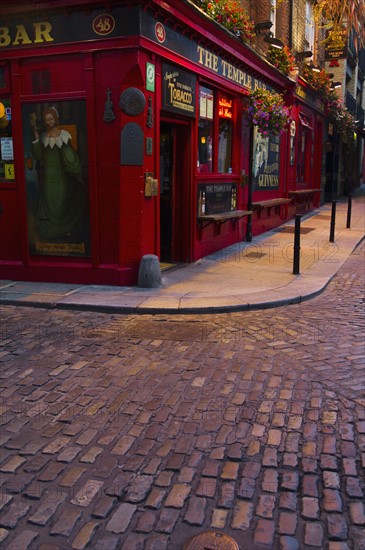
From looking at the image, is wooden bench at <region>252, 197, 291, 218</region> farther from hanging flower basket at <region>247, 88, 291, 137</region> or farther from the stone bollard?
the stone bollard

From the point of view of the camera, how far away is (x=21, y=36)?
8.08 meters

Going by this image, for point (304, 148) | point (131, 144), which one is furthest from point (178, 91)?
point (304, 148)

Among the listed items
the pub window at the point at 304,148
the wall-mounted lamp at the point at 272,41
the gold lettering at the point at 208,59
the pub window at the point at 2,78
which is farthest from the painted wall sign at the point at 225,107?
the pub window at the point at 304,148

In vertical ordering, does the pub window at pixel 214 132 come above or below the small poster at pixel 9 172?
above

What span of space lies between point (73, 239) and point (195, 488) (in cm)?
599

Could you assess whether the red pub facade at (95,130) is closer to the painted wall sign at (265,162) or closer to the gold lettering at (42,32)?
the gold lettering at (42,32)

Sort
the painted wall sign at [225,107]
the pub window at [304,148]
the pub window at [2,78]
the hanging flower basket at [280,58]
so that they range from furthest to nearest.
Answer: the pub window at [304,148] → the hanging flower basket at [280,58] → the painted wall sign at [225,107] → the pub window at [2,78]

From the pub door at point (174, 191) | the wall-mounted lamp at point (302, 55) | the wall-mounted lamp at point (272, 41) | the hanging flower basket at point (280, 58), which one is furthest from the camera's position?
the wall-mounted lamp at point (302, 55)

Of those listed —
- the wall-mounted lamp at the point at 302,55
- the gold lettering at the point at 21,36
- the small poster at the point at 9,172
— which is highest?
the wall-mounted lamp at the point at 302,55

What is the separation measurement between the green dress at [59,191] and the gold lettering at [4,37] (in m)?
1.54

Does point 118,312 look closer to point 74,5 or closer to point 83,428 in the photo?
point 83,428

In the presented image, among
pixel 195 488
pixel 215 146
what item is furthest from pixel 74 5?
pixel 195 488

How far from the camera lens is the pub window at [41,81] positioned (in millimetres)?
8109

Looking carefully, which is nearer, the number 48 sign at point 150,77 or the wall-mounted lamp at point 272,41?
the number 48 sign at point 150,77
